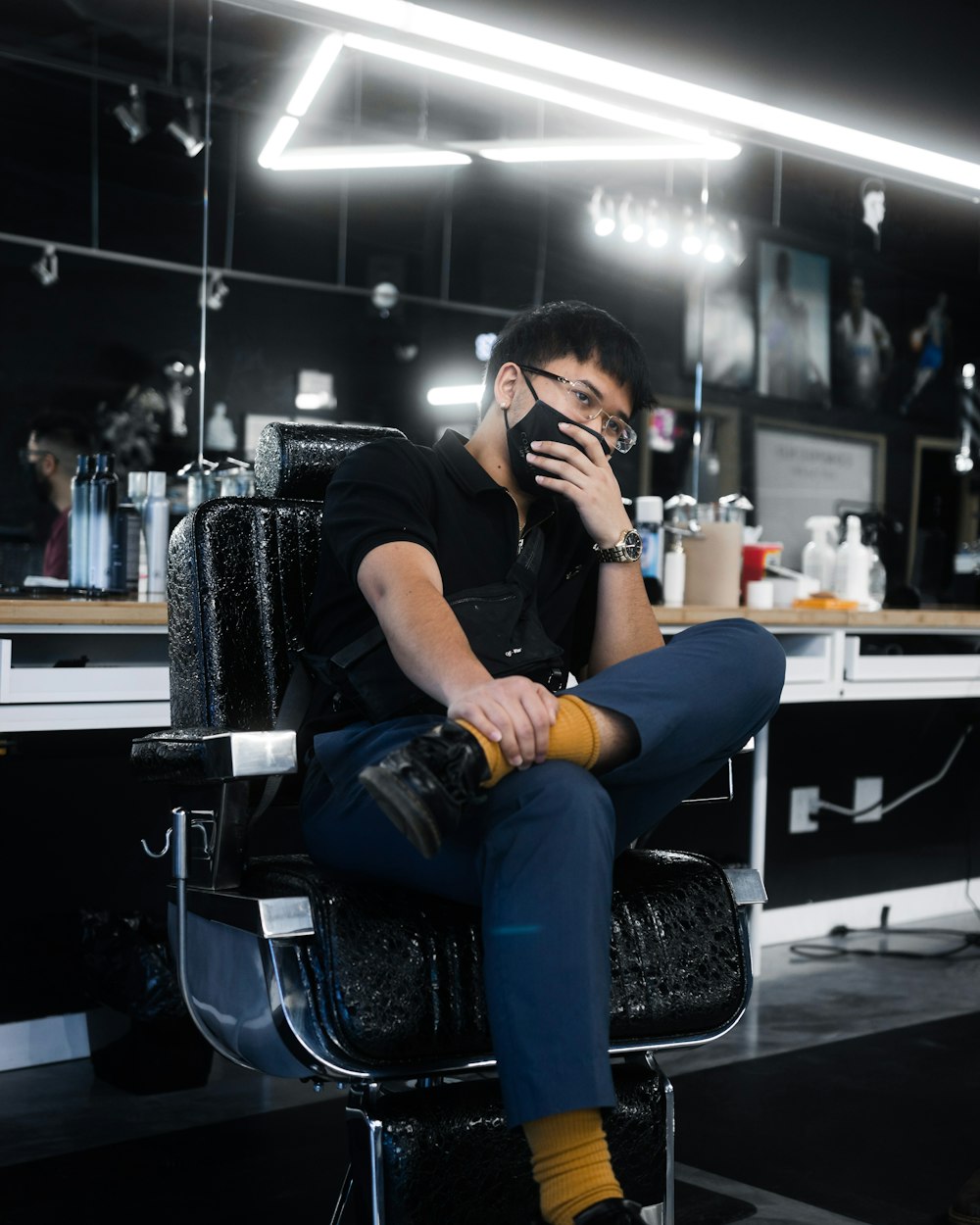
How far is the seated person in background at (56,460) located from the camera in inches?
122

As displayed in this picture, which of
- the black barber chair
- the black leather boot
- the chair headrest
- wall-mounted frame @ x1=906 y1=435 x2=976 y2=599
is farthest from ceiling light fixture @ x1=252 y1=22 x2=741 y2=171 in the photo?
the black leather boot

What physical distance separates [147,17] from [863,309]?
2.59 m

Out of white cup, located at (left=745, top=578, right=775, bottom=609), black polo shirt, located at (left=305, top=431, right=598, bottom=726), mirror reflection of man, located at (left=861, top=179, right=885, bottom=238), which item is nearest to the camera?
black polo shirt, located at (left=305, top=431, right=598, bottom=726)

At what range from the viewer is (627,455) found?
4.18m

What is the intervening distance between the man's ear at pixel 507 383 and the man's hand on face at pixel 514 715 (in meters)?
0.56

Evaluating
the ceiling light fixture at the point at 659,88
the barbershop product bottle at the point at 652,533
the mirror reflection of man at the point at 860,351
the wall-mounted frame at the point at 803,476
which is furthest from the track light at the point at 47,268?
the mirror reflection of man at the point at 860,351

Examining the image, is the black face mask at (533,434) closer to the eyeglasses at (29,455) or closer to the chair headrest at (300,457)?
the chair headrest at (300,457)

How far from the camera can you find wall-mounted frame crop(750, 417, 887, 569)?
4.53m

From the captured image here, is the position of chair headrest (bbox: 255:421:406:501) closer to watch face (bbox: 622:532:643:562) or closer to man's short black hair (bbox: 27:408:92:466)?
watch face (bbox: 622:532:643:562)

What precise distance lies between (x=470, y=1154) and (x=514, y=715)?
0.46m

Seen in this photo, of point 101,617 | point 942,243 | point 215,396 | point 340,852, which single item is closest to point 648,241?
point 942,243

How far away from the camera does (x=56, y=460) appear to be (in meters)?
3.19

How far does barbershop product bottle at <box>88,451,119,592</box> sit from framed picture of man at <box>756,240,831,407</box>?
7.98 feet

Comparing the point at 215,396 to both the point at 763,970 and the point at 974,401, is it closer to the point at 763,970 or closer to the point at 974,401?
Result: the point at 763,970
